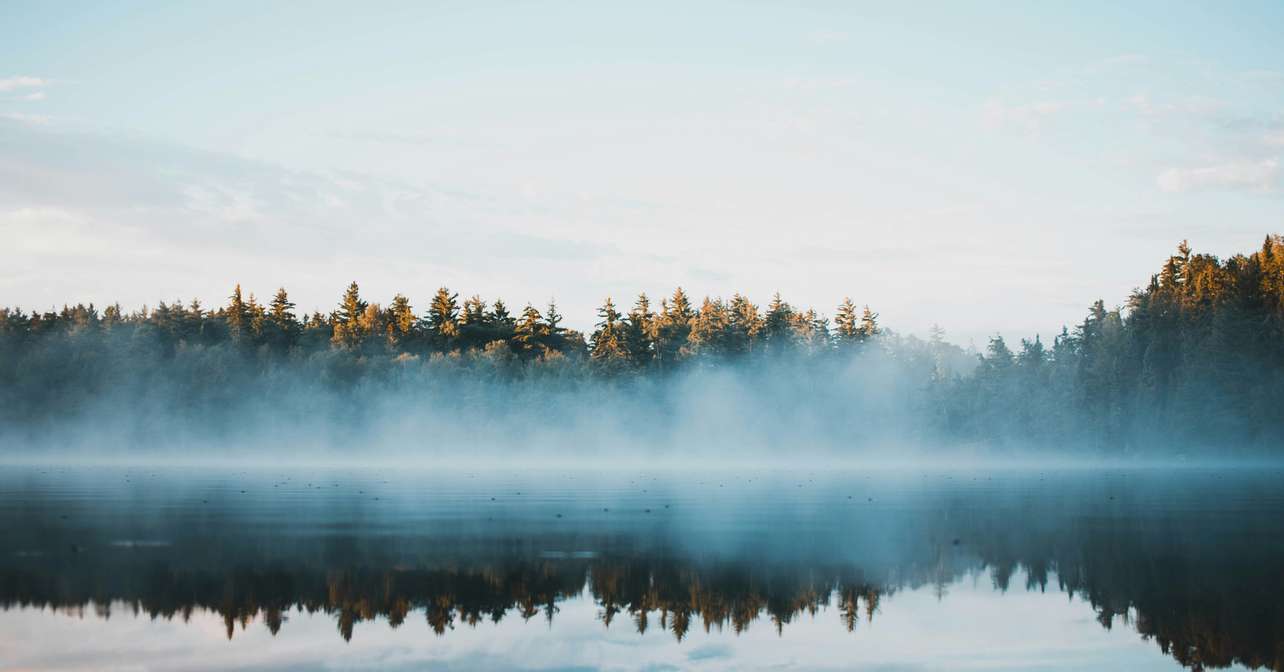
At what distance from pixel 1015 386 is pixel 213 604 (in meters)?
144

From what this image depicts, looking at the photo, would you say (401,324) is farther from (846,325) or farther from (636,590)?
(636,590)

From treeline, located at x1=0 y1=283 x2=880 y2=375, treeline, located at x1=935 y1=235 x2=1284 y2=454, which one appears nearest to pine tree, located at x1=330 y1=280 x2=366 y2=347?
treeline, located at x1=0 y1=283 x2=880 y2=375

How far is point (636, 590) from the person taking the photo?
52.2 ft

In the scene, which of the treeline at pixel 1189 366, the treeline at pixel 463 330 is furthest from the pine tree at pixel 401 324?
the treeline at pixel 1189 366

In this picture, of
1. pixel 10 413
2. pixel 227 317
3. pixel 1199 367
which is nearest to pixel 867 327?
pixel 1199 367

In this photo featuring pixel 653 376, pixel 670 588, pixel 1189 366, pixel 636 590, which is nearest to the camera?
pixel 636 590

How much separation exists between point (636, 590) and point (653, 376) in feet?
396

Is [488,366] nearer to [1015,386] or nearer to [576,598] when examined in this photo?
[1015,386]

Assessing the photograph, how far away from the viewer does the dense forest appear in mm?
113688

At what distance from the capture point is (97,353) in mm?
131500

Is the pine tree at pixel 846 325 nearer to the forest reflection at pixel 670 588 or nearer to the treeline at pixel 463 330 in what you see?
the treeline at pixel 463 330

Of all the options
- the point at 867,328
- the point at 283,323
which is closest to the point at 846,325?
the point at 867,328

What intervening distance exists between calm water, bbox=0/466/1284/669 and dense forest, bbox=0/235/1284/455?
9358 centimetres

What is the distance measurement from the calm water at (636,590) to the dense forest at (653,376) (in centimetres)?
9358
